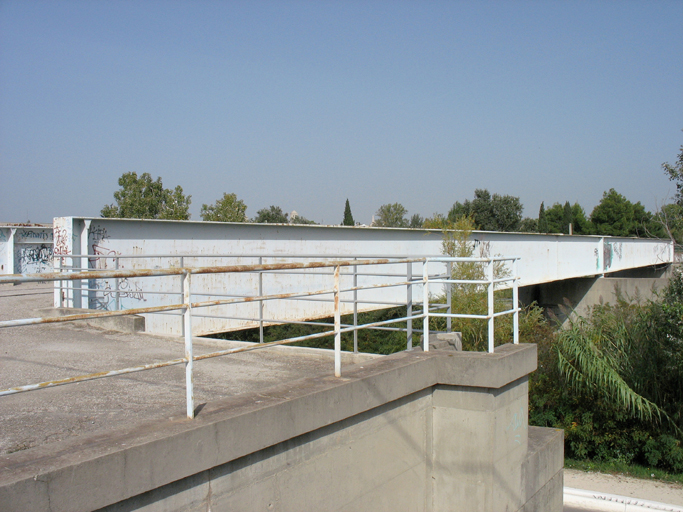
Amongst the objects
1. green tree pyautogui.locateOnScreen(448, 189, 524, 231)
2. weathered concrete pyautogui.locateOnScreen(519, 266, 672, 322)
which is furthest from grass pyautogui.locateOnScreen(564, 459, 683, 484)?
green tree pyautogui.locateOnScreen(448, 189, 524, 231)

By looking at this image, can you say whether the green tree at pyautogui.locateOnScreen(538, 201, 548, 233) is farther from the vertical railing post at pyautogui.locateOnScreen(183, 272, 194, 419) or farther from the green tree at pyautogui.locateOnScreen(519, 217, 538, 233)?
the vertical railing post at pyautogui.locateOnScreen(183, 272, 194, 419)

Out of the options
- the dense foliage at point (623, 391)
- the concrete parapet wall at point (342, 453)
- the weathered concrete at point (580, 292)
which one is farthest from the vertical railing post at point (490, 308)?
the weathered concrete at point (580, 292)

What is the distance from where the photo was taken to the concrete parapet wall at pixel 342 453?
291cm

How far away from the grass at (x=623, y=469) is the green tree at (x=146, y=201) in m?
27.1

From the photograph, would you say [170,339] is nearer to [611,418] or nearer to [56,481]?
[56,481]

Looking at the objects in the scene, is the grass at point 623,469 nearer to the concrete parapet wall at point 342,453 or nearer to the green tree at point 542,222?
the concrete parapet wall at point 342,453

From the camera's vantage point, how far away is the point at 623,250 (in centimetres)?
3544

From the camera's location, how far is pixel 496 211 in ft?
220

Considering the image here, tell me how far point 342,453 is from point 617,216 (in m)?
77.5

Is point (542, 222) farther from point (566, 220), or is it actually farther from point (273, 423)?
point (273, 423)

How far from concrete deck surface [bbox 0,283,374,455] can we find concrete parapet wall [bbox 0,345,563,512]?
1.21 feet

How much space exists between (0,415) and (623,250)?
122 ft

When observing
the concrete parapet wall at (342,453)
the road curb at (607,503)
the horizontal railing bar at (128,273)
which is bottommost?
the road curb at (607,503)

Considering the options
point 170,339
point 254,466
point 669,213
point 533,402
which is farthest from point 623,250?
point 254,466
